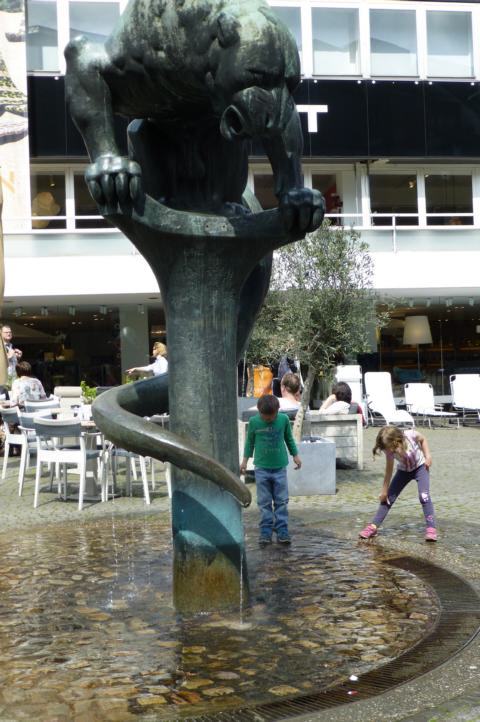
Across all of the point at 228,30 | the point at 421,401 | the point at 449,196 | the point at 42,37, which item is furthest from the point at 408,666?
the point at 449,196

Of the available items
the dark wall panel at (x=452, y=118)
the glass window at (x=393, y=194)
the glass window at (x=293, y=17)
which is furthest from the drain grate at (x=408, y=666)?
the glass window at (x=293, y=17)

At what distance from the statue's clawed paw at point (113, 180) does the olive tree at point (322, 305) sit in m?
6.25

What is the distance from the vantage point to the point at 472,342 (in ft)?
83.4

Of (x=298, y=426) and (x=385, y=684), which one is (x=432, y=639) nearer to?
(x=385, y=684)

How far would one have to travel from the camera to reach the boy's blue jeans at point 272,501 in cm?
687

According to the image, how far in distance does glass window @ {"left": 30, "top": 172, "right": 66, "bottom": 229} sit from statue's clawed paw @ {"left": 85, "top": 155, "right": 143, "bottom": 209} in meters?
19.3

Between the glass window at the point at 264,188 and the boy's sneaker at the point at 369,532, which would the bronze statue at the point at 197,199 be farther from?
the glass window at the point at 264,188

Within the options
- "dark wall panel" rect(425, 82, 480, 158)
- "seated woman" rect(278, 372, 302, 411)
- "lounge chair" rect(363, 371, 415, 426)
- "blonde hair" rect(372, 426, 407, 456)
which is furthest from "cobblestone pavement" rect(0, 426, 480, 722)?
"dark wall panel" rect(425, 82, 480, 158)

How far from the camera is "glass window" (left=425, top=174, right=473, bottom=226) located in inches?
977

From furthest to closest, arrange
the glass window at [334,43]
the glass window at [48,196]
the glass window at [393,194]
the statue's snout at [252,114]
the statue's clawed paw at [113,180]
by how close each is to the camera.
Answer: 1. the glass window at [393,194]
2. the glass window at [334,43]
3. the glass window at [48,196]
4. the statue's clawed paw at [113,180]
5. the statue's snout at [252,114]

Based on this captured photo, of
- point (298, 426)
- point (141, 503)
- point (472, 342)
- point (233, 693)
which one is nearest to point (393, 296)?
point (472, 342)

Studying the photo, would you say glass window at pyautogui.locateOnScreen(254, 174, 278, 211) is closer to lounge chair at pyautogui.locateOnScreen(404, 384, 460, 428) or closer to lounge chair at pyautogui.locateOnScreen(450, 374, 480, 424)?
lounge chair at pyautogui.locateOnScreen(404, 384, 460, 428)

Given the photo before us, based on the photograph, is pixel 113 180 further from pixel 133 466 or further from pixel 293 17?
pixel 293 17

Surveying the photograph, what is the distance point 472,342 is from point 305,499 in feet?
56.7
